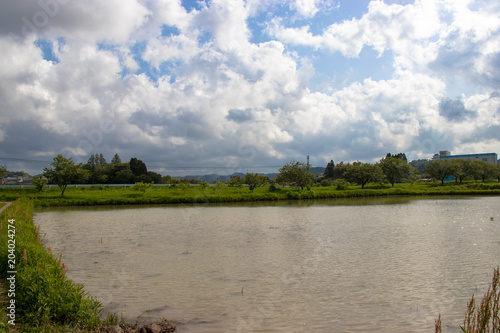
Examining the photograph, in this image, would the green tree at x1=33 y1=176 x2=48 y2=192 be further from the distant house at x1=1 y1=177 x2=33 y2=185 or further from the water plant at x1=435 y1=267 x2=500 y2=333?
the water plant at x1=435 y1=267 x2=500 y2=333

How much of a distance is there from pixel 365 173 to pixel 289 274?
6339 centimetres

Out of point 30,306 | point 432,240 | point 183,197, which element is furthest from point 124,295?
point 183,197

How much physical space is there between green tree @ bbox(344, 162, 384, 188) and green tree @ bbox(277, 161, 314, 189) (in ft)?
47.6

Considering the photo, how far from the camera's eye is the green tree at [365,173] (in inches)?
2808

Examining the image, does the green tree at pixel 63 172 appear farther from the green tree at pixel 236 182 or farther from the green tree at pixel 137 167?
the green tree at pixel 137 167

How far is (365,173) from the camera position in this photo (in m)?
70.9

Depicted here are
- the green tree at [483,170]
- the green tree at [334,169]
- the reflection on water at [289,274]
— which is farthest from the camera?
the green tree at [334,169]

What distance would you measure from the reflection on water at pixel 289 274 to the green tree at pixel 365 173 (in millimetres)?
49986

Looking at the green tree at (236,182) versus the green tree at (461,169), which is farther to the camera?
the green tree at (461,169)

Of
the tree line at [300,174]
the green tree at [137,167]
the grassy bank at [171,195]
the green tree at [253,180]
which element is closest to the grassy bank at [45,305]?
the grassy bank at [171,195]

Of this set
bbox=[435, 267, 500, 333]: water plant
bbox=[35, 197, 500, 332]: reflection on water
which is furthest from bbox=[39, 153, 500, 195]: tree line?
bbox=[435, 267, 500, 333]: water plant

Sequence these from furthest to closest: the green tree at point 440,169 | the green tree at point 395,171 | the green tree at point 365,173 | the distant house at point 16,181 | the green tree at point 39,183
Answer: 1. the green tree at point 440,169
2. the green tree at point 395,171
3. the green tree at point 365,173
4. the distant house at point 16,181
5. the green tree at point 39,183

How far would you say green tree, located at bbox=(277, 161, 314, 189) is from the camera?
6175 centimetres

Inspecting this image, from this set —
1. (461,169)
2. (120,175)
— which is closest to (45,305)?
(120,175)
